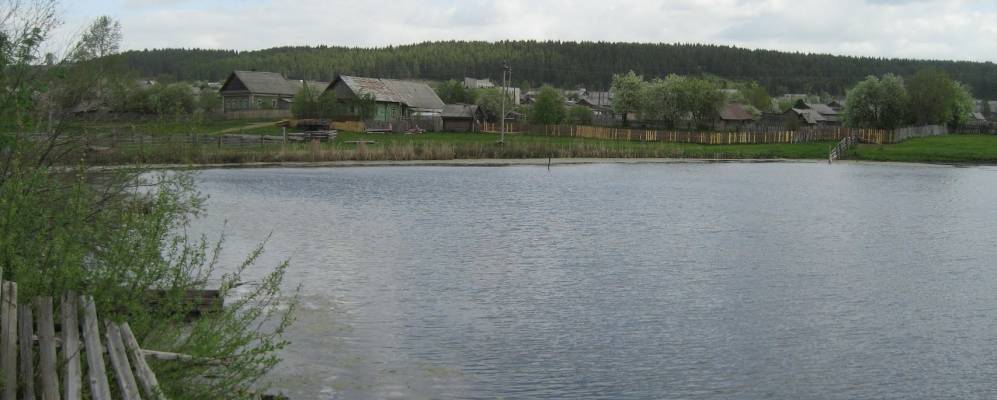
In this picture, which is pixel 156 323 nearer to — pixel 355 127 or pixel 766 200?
pixel 766 200

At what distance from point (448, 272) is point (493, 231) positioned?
8.41 meters

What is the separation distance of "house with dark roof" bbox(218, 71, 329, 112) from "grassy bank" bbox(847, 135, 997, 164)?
59.0 m

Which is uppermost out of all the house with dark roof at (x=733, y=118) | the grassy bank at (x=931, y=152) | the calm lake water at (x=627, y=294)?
the house with dark roof at (x=733, y=118)

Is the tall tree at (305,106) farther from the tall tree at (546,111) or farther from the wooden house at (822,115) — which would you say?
the wooden house at (822,115)

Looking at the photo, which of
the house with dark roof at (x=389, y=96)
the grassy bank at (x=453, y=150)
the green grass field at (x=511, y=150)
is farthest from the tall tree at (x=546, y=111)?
the house with dark roof at (x=389, y=96)

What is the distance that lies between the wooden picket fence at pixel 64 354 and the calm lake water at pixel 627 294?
187 inches

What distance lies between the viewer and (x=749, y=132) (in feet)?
360

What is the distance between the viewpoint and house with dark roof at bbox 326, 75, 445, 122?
108 m

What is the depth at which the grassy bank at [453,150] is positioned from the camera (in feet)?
225

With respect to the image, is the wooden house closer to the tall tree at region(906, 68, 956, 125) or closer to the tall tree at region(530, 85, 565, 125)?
the tall tree at region(906, 68, 956, 125)

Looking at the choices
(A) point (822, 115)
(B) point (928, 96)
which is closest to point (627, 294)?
(B) point (928, 96)

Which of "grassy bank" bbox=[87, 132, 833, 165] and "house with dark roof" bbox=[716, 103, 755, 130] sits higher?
"house with dark roof" bbox=[716, 103, 755, 130]

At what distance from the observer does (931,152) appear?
8619 centimetres

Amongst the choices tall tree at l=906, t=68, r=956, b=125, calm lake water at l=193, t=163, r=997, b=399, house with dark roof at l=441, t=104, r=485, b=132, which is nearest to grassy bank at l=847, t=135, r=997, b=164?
tall tree at l=906, t=68, r=956, b=125
